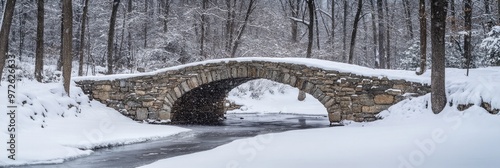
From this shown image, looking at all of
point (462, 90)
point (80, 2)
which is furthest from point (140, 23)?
point (462, 90)

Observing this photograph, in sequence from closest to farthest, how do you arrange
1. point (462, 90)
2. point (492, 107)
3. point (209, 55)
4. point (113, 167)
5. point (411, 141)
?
1. point (411, 141)
2. point (113, 167)
3. point (492, 107)
4. point (462, 90)
5. point (209, 55)

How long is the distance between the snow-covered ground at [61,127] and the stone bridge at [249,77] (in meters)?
0.60

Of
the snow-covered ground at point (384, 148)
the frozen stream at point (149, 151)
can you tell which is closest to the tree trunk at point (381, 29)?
the frozen stream at point (149, 151)

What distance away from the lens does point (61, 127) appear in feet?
32.4

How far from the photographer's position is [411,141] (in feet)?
18.5

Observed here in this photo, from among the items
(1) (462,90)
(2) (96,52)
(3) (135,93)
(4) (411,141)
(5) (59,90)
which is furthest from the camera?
(2) (96,52)

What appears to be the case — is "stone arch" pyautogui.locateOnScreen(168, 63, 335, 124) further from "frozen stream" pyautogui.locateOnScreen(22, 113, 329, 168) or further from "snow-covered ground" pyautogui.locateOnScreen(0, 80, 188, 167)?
"frozen stream" pyautogui.locateOnScreen(22, 113, 329, 168)

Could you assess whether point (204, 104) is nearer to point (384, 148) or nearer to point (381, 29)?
point (381, 29)

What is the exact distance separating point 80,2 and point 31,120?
14.2m

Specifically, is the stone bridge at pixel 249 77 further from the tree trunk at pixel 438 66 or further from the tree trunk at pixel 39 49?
the tree trunk at pixel 39 49

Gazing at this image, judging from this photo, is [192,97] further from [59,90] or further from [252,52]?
[252,52]

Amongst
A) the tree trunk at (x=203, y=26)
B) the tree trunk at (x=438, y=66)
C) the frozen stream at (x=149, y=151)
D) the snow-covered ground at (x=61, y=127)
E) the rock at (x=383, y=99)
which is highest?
the tree trunk at (x=203, y=26)

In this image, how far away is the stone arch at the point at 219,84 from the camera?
12.2m

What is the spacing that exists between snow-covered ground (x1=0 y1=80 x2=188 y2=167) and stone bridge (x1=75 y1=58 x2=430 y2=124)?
605 millimetres
